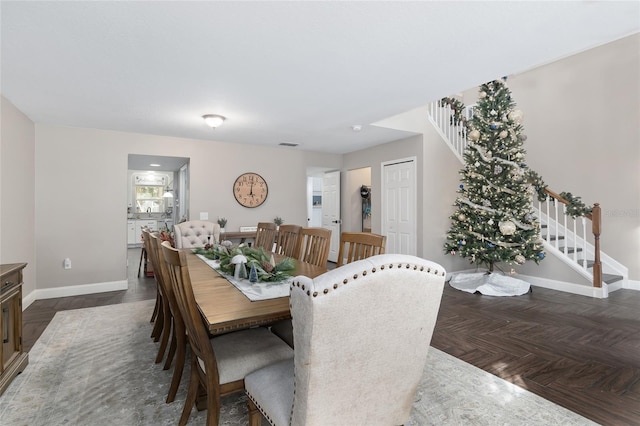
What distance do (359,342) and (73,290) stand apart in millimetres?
4997

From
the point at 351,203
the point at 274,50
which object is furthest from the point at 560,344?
the point at 351,203

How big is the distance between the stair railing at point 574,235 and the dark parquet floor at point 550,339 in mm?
498

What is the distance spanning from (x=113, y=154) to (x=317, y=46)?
3937 mm

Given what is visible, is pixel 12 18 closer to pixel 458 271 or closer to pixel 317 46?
pixel 317 46

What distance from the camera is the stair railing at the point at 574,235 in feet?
13.7

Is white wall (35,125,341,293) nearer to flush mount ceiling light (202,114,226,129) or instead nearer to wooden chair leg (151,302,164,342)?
flush mount ceiling light (202,114,226,129)

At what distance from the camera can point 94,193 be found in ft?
14.8

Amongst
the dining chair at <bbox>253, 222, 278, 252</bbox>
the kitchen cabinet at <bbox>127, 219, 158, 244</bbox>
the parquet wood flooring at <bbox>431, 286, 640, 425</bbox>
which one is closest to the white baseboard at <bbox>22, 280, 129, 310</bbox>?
the dining chair at <bbox>253, 222, 278, 252</bbox>

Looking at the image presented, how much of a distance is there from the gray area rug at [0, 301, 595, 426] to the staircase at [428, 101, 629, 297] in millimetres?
3281

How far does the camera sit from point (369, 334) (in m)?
1.03

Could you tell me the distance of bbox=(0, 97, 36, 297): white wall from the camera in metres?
3.27

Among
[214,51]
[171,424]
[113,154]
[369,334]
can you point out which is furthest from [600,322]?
[113,154]

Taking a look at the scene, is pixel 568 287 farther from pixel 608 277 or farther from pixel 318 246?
pixel 318 246

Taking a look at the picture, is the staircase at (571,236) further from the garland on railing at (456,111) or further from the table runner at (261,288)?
the table runner at (261,288)
